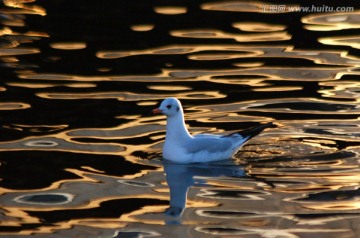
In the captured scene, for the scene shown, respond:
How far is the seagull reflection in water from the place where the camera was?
502 inches

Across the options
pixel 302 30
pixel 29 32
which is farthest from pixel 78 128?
pixel 302 30

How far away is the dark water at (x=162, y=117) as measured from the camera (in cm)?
1198

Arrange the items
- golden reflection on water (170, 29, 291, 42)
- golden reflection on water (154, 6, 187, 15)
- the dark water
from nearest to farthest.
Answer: the dark water
golden reflection on water (170, 29, 291, 42)
golden reflection on water (154, 6, 187, 15)

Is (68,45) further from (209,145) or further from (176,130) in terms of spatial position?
(209,145)

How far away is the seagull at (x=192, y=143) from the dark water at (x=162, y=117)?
6.4 inches

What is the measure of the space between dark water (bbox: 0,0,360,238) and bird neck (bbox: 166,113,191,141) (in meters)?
0.34

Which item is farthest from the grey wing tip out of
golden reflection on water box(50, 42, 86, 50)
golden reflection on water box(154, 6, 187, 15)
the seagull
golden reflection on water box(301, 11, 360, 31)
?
golden reflection on water box(154, 6, 187, 15)

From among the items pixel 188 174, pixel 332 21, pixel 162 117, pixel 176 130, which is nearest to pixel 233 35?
pixel 332 21

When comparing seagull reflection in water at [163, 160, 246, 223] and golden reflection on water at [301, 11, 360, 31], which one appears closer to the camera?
seagull reflection in water at [163, 160, 246, 223]

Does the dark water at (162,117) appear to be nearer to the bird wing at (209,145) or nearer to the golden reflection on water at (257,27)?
the golden reflection on water at (257,27)

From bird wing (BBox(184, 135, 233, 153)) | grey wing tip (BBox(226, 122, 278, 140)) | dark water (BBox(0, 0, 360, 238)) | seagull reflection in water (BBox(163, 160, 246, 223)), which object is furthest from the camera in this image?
grey wing tip (BBox(226, 122, 278, 140))

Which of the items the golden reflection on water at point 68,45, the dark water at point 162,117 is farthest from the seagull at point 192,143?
the golden reflection on water at point 68,45

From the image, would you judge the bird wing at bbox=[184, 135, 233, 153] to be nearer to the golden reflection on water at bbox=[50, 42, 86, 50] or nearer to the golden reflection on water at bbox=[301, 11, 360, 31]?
the golden reflection on water at bbox=[50, 42, 86, 50]

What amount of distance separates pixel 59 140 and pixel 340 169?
3602 mm
